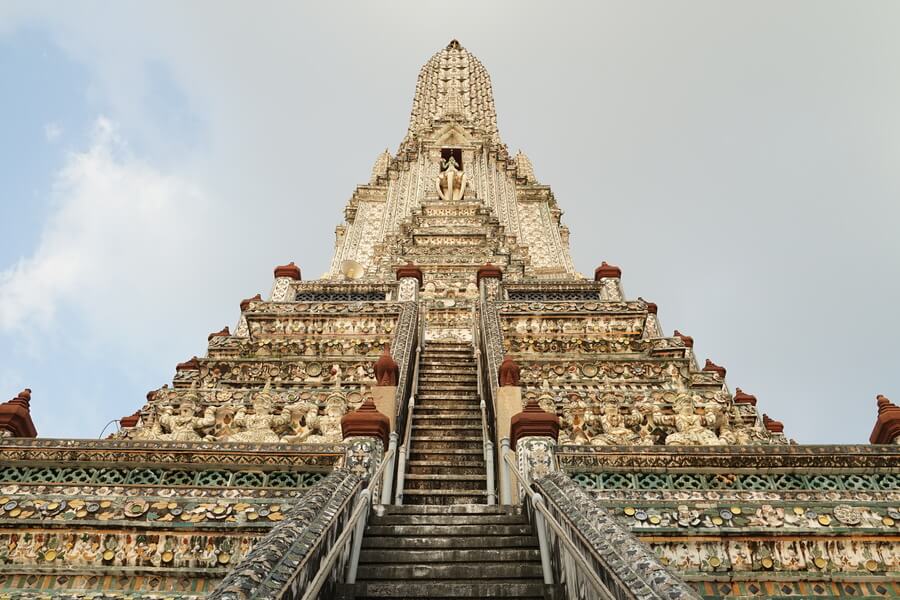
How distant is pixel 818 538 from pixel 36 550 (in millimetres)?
5878

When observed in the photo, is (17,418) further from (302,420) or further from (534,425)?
(534,425)

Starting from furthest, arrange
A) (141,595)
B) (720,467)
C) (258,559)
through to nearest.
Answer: (720,467), (141,595), (258,559)

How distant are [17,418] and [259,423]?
2.46 m

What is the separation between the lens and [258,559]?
10.6 ft

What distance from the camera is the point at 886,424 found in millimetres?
6926

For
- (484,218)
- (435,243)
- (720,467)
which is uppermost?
(484,218)

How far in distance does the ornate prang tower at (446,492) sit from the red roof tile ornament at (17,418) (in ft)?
0.09

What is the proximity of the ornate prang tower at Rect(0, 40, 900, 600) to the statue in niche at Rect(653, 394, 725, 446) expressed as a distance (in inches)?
1.0

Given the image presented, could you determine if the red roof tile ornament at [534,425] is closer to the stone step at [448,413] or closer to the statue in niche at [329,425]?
the stone step at [448,413]

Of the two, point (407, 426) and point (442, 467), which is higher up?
point (407, 426)

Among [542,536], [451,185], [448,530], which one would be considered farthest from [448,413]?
[451,185]

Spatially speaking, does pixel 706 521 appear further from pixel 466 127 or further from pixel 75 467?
pixel 466 127

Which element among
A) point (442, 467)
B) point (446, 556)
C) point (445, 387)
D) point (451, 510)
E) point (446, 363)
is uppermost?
point (446, 363)

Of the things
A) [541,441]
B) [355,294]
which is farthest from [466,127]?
[541,441]
